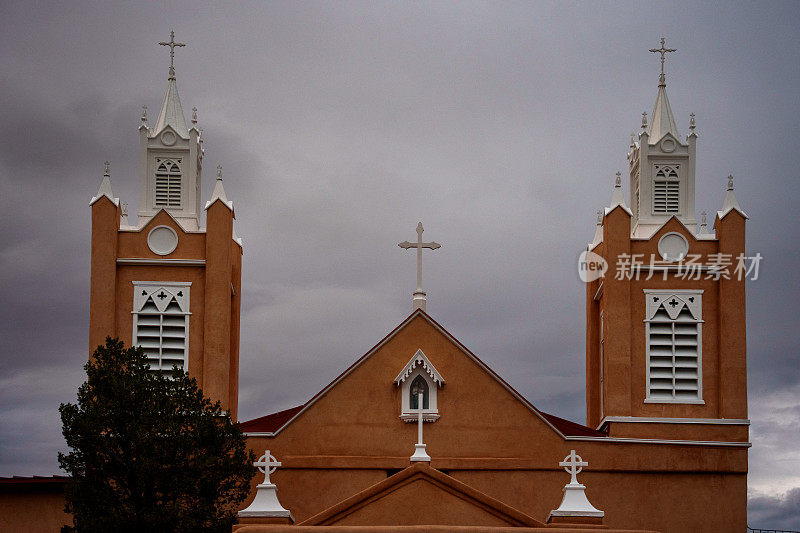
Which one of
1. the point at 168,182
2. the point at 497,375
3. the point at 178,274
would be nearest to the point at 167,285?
the point at 178,274

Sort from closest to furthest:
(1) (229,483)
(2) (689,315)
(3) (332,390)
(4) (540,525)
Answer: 1. (4) (540,525)
2. (1) (229,483)
3. (3) (332,390)
4. (2) (689,315)

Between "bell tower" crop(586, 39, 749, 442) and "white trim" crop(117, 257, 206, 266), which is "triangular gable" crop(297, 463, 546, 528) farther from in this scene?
"white trim" crop(117, 257, 206, 266)

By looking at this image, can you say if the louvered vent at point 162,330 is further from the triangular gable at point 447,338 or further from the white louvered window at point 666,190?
the white louvered window at point 666,190

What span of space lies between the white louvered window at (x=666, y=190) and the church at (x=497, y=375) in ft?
0.12

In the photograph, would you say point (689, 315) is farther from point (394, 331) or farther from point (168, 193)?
point (168, 193)

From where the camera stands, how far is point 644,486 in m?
32.4

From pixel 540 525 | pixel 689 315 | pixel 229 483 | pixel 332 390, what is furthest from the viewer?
pixel 689 315

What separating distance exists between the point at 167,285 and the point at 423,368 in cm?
693

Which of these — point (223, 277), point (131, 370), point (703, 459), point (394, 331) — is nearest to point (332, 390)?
point (394, 331)

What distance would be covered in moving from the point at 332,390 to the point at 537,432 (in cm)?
487

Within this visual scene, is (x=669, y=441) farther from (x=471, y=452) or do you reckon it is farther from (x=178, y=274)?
(x=178, y=274)

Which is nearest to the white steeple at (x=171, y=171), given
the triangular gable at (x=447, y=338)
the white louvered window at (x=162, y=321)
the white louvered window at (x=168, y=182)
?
the white louvered window at (x=168, y=182)

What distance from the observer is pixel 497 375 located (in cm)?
3212

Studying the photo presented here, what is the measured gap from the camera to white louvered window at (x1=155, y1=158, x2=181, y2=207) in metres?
35.2
